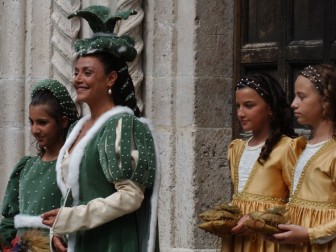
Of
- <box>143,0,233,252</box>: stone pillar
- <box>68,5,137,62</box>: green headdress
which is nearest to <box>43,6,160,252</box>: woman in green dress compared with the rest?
<box>68,5,137,62</box>: green headdress

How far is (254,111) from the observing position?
20.9ft

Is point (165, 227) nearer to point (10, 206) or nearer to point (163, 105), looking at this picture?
point (163, 105)

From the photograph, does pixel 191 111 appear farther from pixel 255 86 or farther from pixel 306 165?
pixel 306 165

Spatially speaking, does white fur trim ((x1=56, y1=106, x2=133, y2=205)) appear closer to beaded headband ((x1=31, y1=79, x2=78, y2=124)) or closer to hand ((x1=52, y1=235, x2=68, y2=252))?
hand ((x1=52, y1=235, x2=68, y2=252))

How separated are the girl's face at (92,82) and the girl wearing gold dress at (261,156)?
0.76 m

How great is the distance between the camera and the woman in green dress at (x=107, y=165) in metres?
5.75

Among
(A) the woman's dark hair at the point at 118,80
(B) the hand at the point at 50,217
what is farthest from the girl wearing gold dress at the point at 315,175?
(B) the hand at the point at 50,217

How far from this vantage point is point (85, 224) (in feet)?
18.8

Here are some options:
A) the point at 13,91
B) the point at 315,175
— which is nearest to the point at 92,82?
the point at 315,175

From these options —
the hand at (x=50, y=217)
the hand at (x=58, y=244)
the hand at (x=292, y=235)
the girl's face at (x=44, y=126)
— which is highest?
the girl's face at (x=44, y=126)

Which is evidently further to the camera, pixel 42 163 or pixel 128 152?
pixel 42 163

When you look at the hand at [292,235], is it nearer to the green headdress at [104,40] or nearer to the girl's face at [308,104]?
the girl's face at [308,104]

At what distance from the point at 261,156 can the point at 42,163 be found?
1127 mm

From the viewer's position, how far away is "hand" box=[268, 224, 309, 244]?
587 cm
